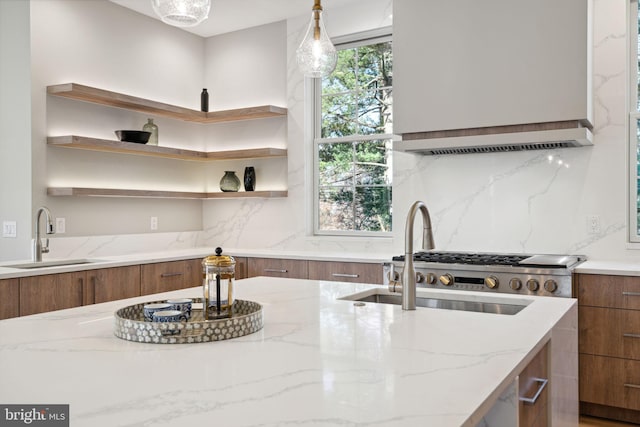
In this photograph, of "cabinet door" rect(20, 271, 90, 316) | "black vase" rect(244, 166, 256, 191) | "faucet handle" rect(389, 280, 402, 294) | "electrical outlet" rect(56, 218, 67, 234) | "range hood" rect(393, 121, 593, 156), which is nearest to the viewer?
"faucet handle" rect(389, 280, 402, 294)

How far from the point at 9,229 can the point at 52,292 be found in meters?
0.94

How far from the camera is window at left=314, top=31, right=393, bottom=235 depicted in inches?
172

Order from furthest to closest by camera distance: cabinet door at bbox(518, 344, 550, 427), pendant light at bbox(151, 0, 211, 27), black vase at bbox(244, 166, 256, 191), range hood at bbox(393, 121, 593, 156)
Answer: black vase at bbox(244, 166, 256, 191)
range hood at bbox(393, 121, 593, 156)
pendant light at bbox(151, 0, 211, 27)
cabinet door at bbox(518, 344, 550, 427)

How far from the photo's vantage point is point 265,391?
1025mm

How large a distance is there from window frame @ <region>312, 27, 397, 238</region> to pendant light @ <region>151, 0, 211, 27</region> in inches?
102

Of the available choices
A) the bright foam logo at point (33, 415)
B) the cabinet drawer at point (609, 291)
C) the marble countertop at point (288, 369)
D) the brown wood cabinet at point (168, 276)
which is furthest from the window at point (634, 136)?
the bright foam logo at point (33, 415)

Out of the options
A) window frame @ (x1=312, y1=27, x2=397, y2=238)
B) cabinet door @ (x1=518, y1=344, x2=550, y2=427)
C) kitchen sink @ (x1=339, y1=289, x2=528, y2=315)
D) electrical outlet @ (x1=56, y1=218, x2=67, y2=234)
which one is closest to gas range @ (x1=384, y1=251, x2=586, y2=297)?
kitchen sink @ (x1=339, y1=289, x2=528, y2=315)

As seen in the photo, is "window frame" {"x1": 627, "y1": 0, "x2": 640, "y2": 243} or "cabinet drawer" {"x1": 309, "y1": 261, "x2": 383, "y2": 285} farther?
"cabinet drawer" {"x1": 309, "y1": 261, "x2": 383, "y2": 285}

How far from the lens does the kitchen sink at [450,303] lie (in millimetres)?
1988

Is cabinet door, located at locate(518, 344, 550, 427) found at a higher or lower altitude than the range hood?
lower

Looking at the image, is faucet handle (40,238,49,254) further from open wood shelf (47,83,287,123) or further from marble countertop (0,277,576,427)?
marble countertop (0,277,576,427)

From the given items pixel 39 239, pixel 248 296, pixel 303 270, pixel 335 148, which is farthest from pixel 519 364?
pixel 335 148

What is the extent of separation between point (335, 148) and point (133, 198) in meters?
1.69

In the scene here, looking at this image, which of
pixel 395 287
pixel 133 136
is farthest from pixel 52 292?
pixel 395 287
